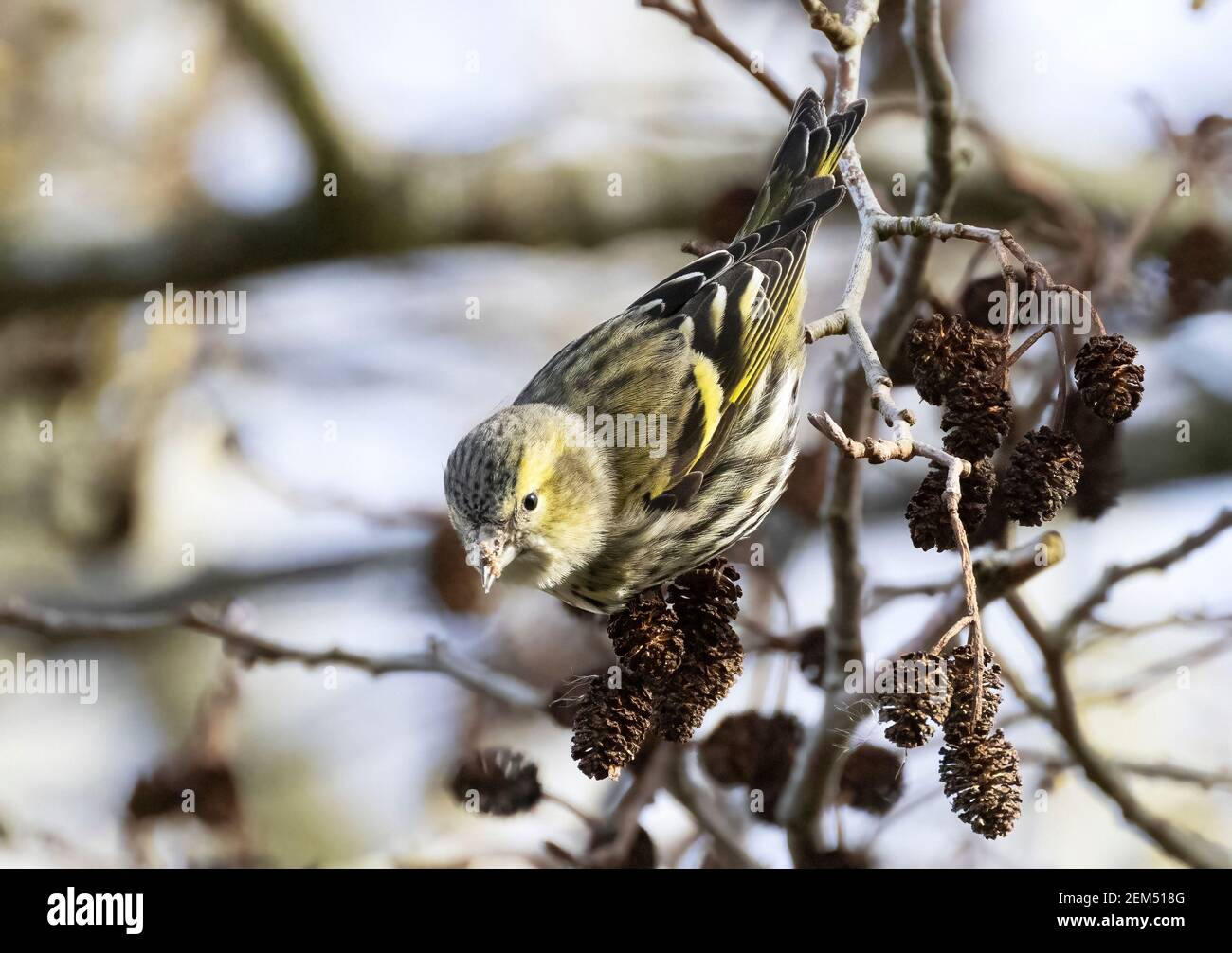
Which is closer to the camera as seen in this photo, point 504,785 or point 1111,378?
point 1111,378

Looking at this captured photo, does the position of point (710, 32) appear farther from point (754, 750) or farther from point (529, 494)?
point (754, 750)

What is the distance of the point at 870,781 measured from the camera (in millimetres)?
1595

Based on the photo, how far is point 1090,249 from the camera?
1.83 metres

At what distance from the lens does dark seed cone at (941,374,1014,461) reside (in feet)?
3.04

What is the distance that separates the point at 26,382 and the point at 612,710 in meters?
2.18

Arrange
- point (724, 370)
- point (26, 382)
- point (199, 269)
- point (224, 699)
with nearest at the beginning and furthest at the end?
point (724, 370)
point (224, 699)
point (199, 269)
point (26, 382)

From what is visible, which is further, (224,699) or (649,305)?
(224,699)

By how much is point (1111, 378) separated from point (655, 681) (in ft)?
1.47

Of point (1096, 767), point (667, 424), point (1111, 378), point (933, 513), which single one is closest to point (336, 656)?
point (667, 424)

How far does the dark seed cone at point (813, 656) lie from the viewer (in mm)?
1506

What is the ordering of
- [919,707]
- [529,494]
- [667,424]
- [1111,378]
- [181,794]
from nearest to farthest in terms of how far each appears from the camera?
1. [919,707]
2. [1111,378]
3. [529,494]
4. [667,424]
5. [181,794]

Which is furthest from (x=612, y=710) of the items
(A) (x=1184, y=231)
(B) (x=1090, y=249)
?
(A) (x=1184, y=231)

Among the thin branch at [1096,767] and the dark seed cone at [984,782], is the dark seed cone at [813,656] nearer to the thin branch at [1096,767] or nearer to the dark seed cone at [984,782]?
the thin branch at [1096,767]

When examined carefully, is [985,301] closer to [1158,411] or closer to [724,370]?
[724,370]
